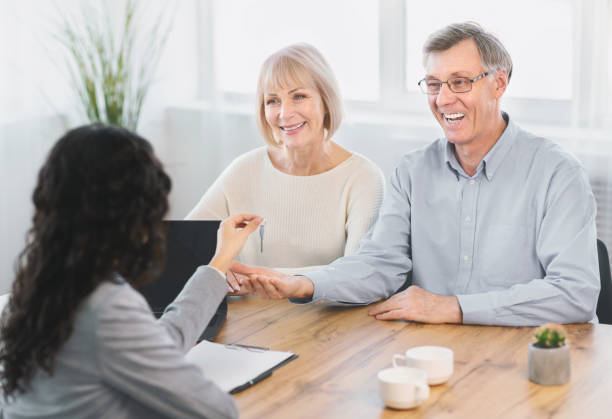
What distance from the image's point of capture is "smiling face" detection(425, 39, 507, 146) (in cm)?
204

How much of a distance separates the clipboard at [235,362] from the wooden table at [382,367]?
0.02 meters

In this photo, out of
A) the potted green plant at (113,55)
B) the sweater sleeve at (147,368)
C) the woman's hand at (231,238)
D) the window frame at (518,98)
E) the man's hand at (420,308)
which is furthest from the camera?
the potted green plant at (113,55)

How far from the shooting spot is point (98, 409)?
1092 mm

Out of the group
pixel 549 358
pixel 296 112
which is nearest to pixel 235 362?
pixel 549 358

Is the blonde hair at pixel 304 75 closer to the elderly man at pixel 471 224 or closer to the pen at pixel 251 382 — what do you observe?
the elderly man at pixel 471 224

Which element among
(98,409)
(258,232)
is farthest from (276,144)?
(98,409)

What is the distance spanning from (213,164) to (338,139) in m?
0.81

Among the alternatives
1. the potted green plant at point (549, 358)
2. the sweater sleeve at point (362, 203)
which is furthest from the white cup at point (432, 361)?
the sweater sleeve at point (362, 203)

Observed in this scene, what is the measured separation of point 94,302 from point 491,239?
122 centimetres

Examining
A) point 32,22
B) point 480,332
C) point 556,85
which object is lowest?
point 480,332

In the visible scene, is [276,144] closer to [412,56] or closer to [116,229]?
[412,56]

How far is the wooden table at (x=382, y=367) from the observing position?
1312 mm

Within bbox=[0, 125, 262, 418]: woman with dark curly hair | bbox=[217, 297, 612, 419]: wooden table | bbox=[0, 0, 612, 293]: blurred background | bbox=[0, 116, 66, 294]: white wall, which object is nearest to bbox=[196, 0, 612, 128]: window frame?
bbox=[0, 0, 612, 293]: blurred background

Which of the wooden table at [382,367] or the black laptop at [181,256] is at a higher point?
the black laptop at [181,256]
